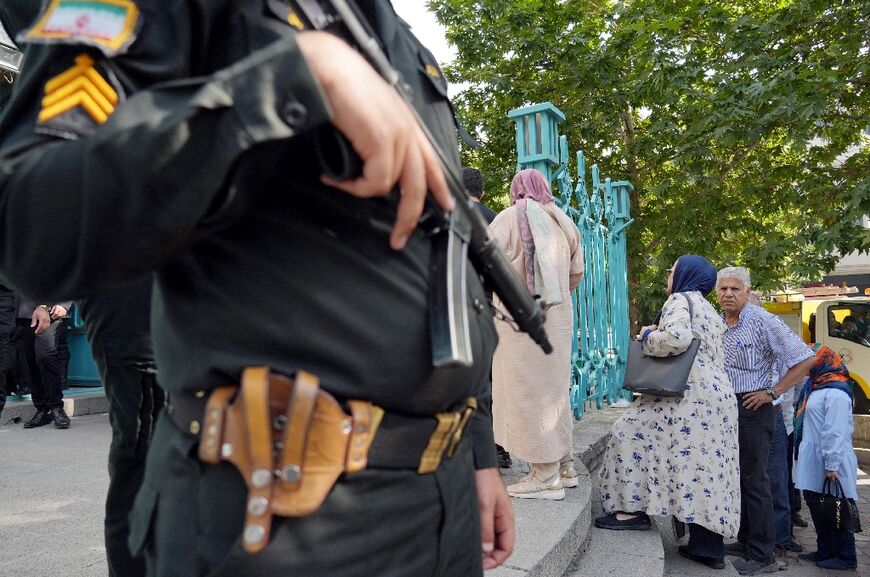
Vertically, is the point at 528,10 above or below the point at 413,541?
above

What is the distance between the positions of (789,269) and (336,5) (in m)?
9.10

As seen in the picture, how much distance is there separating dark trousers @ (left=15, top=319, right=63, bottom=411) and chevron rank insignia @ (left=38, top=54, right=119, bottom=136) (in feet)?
20.1

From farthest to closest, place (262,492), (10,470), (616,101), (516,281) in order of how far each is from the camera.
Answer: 1. (616,101)
2. (10,470)
3. (516,281)
4. (262,492)

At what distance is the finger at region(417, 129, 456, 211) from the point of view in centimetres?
91

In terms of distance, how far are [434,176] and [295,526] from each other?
18.0 inches

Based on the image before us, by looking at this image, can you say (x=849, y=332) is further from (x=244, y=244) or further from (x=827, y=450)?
(x=244, y=244)

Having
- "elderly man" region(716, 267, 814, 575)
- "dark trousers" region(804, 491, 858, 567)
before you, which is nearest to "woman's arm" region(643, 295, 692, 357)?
"elderly man" region(716, 267, 814, 575)

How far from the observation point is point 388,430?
983 mm

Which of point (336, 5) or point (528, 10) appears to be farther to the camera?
point (528, 10)

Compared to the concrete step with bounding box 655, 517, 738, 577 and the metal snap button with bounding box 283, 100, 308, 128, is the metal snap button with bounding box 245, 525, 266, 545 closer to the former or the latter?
the metal snap button with bounding box 283, 100, 308, 128

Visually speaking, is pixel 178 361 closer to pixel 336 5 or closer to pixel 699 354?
pixel 336 5

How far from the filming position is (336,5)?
0.95 m

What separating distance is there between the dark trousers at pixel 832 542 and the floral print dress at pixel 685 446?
4.68ft

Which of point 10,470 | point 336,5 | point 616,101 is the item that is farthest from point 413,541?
point 616,101
